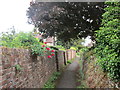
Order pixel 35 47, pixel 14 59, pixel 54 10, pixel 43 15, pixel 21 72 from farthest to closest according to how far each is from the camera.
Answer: pixel 43 15 → pixel 54 10 → pixel 35 47 → pixel 21 72 → pixel 14 59

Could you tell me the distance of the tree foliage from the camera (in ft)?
19.5

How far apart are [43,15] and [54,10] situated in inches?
38.6

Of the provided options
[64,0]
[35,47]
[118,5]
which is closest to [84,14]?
[64,0]

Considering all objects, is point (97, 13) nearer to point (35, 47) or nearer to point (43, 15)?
point (43, 15)

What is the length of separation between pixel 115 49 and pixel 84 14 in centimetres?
475

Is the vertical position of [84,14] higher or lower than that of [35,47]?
higher

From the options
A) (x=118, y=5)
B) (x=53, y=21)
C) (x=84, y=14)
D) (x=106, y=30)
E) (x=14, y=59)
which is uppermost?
(x=84, y=14)

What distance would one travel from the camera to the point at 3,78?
2.13 metres

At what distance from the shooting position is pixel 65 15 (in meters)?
6.69

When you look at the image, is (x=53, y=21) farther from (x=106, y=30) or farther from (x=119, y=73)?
(x=119, y=73)

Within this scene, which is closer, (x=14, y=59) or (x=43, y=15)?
(x=14, y=59)

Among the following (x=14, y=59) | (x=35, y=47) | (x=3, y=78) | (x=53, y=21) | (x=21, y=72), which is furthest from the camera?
(x=53, y=21)

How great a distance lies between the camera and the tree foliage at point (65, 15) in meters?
5.95

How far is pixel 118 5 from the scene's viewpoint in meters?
3.03
